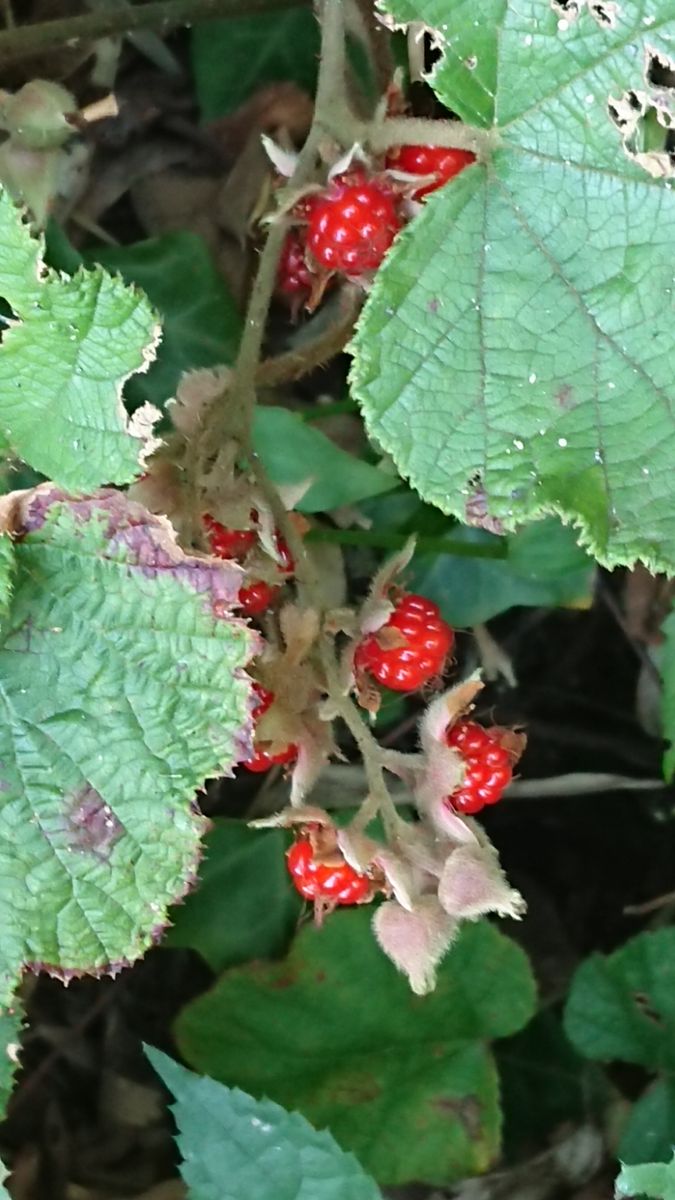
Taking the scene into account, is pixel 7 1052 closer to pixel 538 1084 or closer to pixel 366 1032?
pixel 366 1032

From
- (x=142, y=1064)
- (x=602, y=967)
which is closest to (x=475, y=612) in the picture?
(x=602, y=967)

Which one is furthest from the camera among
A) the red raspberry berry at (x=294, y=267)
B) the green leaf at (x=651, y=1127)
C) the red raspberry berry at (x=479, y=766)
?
the green leaf at (x=651, y=1127)

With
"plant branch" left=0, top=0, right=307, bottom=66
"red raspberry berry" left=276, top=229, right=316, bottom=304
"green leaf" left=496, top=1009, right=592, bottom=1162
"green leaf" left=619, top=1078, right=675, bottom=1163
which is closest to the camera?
"red raspberry berry" left=276, top=229, right=316, bottom=304

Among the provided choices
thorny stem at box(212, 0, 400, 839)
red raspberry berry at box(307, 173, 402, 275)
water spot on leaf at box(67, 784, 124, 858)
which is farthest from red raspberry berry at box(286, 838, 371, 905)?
red raspberry berry at box(307, 173, 402, 275)

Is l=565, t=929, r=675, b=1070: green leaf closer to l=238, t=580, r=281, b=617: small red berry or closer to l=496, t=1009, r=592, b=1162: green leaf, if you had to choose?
l=496, t=1009, r=592, b=1162: green leaf

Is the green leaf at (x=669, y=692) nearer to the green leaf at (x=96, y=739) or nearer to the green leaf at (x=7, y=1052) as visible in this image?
Result: the green leaf at (x=96, y=739)

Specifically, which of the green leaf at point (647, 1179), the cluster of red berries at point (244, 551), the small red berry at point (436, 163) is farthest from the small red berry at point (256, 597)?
the green leaf at point (647, 1179)
